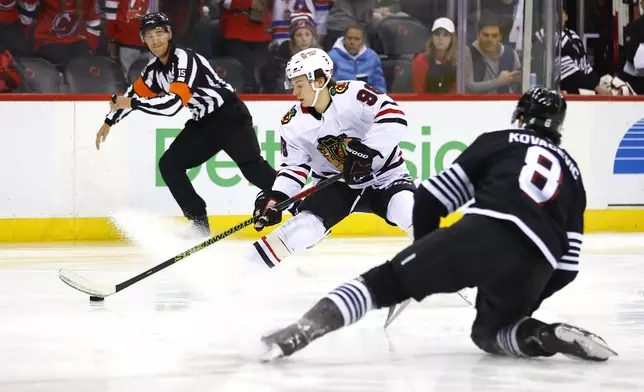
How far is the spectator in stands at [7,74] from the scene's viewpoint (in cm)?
690

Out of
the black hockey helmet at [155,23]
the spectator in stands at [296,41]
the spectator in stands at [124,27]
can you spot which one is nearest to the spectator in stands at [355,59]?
the spectator in stands at [296,41]

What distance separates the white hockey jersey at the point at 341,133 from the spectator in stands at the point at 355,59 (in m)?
2.88

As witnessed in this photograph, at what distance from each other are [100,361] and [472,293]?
1.88 metres

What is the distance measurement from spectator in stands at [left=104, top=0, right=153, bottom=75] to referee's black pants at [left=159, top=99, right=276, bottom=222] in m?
0.82

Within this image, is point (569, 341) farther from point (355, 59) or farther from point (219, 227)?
point (355, 59)

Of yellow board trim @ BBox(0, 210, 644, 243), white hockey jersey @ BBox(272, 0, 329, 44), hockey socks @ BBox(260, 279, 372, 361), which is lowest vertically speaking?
yellow board trim @ BBox(0, 210, 644, 243)

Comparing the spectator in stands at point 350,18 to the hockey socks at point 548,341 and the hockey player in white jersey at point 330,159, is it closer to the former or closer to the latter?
the hockey player in white jersey at point 330,159

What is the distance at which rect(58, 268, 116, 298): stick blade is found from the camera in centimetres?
453

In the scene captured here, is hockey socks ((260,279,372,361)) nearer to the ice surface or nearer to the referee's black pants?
the ice surface

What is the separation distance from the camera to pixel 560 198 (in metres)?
3.08

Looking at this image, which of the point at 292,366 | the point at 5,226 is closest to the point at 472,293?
the point at 292,366

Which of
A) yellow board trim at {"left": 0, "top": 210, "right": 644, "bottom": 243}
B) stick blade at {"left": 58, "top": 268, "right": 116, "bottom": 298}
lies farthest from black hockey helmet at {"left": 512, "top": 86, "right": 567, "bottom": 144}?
yellow board trim at {"left": 0, "top": 210, "right": 644, "bottom": 243}

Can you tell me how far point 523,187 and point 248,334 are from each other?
1.18 metres

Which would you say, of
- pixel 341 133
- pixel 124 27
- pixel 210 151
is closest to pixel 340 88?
pixel 341 133
